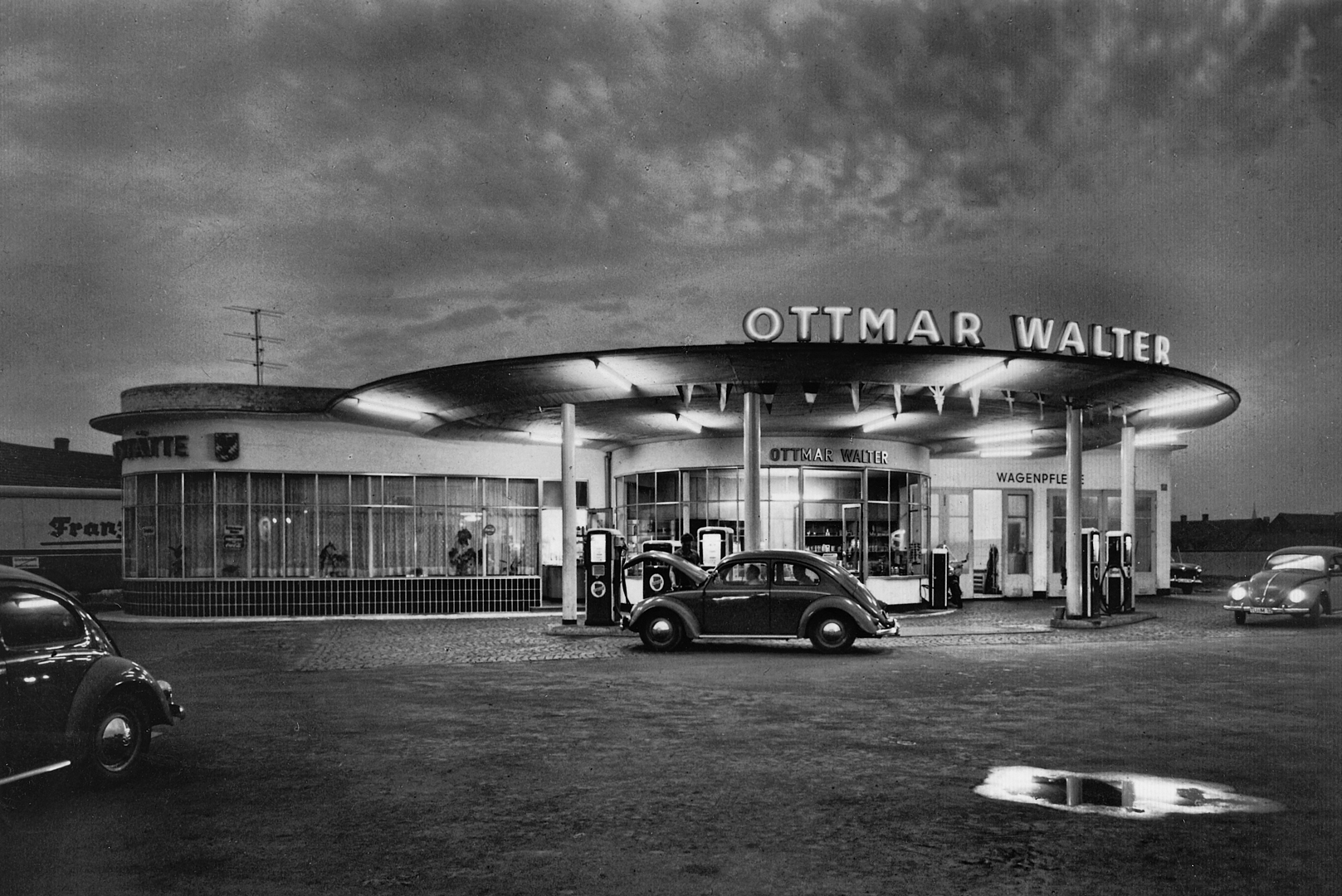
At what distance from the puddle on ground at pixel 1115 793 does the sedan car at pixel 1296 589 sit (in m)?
15.6

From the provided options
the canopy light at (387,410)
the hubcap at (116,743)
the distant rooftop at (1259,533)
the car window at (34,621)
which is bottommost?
the distant rooftop at (1259,533)

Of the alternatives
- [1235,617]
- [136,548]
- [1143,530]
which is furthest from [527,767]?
[1143,530]

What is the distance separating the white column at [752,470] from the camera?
768 inches

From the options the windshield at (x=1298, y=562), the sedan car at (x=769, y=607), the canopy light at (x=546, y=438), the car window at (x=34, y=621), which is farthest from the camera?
the canopy light at (x=546, y=438)

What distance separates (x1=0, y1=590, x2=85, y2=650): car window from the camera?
7023 mm

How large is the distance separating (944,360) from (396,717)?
11531 mm

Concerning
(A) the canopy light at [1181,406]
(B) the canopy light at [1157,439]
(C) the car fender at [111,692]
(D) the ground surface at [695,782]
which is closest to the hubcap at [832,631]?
(D) the ground surface at [695,782]

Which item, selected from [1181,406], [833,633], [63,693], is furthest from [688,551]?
[63,693]

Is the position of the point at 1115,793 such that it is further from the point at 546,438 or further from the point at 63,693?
the point at 546,438

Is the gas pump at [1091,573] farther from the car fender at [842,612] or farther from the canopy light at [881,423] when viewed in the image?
the car fender at [842,612]

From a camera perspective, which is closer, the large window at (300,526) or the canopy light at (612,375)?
the canopy light at (612,375)

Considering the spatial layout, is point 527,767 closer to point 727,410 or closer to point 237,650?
point 237,650

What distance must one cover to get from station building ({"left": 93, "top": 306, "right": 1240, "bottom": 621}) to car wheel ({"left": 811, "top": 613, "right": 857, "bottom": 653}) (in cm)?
360

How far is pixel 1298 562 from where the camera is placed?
22047 mm
